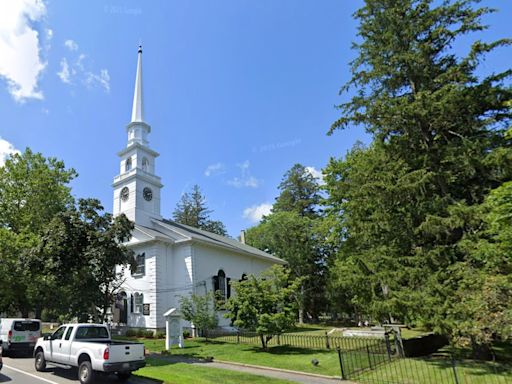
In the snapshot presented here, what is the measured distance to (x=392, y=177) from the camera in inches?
561

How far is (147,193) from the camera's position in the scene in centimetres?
3044

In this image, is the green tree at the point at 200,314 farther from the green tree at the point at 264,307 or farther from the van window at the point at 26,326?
the van window at the point at 26,326

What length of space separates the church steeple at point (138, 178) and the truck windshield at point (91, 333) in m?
16.5

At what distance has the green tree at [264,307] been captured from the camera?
16500 mm

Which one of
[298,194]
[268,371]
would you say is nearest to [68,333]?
[268,371]

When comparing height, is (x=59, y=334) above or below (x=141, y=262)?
below

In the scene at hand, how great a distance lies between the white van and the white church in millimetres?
7834

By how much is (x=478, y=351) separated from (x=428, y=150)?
25.8ft

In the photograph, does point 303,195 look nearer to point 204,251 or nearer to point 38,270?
point 204,251

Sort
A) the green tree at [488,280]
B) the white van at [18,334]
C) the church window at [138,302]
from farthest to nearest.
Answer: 1. the church window at [138,302]
2. the white van at [18,334]
3. the green tree at [488,280]

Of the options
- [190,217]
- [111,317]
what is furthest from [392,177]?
[190,217]

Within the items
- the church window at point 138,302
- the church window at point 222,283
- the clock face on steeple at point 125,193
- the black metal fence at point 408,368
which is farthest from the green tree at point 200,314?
the clock face on steeple at point 125,193

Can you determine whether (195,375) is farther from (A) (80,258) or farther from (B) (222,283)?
(B) (222,283)

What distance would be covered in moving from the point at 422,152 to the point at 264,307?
33.4 ft
